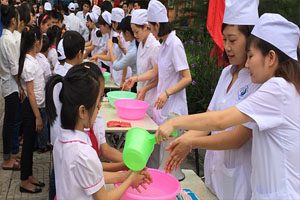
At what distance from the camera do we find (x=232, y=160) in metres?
1.74

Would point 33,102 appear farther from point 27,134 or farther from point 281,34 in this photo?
point 281,34

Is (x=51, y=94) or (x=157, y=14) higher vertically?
(x=157, y=14)

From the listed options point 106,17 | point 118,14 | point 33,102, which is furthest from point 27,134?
point 106,17

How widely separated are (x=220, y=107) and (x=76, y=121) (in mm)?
691

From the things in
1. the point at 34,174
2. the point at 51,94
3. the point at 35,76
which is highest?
the point at 51,94

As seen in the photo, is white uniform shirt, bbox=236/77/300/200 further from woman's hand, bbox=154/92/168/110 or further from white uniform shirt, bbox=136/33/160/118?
white uniform shirt, bbox=136/33/160/118

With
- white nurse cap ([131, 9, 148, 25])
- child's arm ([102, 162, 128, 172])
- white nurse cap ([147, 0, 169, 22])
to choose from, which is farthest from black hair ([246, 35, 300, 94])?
white nurse cap ([131, 9, 148, 25])

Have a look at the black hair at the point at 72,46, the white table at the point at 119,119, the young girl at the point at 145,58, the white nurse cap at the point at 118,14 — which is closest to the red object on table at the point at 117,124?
the white table at the point at 119,119

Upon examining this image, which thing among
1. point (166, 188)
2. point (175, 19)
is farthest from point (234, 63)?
point (175, 19)

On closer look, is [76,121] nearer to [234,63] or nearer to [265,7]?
[234,63]

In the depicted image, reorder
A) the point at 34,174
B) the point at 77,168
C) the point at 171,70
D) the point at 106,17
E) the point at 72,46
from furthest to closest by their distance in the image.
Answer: the point at 106,17 → the point at 34,174 → the point at 171,70 → the point at 72,46 → the point at 77,168

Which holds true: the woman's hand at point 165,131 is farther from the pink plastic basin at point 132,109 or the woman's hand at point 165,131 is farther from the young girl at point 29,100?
the young girl at point 29,100

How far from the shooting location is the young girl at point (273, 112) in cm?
137

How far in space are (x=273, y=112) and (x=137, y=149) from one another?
0.53 m
